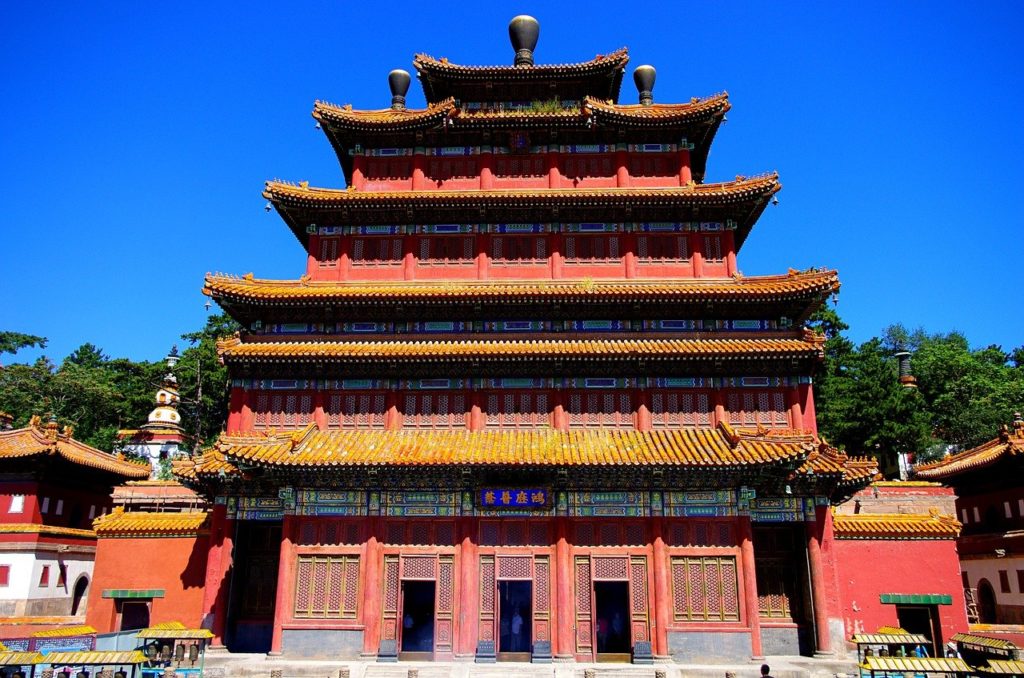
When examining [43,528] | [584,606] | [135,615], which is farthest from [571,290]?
[43,528]

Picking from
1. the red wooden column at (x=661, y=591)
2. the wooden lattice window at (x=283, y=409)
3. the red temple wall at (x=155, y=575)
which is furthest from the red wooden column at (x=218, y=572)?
the red wooden column at (x=661, y=591)

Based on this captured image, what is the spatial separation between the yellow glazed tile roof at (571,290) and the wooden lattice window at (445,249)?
1.92 meters

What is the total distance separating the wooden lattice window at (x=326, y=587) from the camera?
2122cm

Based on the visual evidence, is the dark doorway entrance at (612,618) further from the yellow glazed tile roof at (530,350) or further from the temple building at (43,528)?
the temple building at (43,528)

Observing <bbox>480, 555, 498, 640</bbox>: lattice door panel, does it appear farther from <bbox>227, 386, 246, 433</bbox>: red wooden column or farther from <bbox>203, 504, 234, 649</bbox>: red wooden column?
<bbox>227, 386, 246, 433</bbox>: red wooden column

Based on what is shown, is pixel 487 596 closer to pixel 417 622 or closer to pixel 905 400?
pixel 417 622

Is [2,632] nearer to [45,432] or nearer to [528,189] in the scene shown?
[45,432]

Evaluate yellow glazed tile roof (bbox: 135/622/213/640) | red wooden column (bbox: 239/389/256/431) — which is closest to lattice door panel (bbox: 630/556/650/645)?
yellow glazed tile roof (bbox: 135/622/213/640)

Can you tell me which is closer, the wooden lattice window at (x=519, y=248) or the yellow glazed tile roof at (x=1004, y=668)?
the yellow glazed tile roof at (x=1004, y=668)

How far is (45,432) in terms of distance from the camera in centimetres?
3197

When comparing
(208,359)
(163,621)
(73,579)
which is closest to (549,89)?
(163,621)

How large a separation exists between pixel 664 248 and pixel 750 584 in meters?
12.6

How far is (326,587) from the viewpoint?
2145cm

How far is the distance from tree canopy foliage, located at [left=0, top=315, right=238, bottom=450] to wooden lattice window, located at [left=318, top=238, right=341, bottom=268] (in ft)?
106
